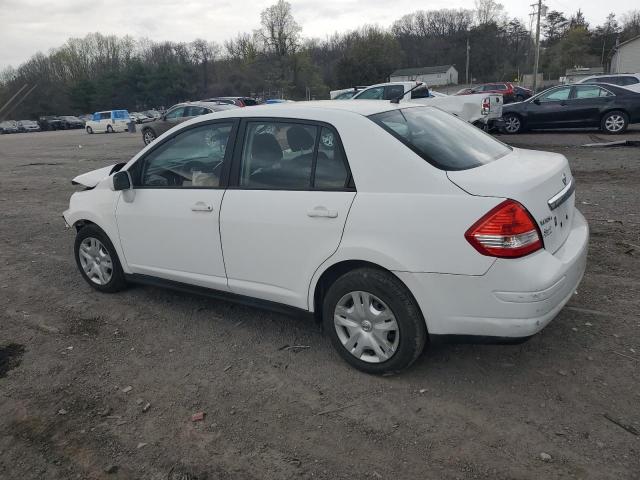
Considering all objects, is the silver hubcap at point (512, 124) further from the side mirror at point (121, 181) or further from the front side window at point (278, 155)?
the side mirror at point (121, 181)

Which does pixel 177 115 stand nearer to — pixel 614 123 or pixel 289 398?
pixel 614 123

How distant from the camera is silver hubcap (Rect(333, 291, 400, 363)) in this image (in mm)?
3199

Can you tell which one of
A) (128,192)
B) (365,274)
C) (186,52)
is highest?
(186,52)

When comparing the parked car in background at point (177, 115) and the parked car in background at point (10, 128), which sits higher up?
the parked car in background at point (177, 115)

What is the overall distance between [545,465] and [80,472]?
234 centimetres

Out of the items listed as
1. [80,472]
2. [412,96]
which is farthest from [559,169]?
[412,96]

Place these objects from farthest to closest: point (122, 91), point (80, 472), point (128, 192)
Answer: point (122, 91) → point (128, 192) → point (80, 472)

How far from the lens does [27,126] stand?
182ft

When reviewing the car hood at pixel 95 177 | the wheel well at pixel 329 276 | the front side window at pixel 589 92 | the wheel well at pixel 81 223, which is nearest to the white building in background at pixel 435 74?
the front side window at pixel 589 92

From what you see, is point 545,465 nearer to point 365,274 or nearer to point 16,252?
point 365,274

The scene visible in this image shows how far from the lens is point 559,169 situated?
341cm

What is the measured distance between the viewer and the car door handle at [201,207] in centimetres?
381

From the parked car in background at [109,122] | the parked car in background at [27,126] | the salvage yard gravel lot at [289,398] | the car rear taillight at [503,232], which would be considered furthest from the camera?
the parked car in background at [27,126]

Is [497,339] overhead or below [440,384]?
overhead
